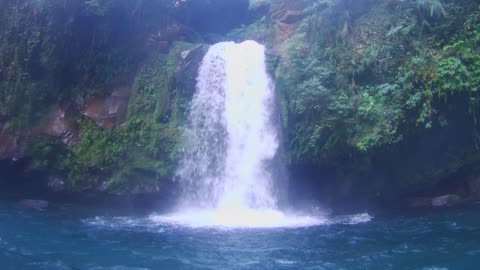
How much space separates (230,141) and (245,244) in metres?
5.02

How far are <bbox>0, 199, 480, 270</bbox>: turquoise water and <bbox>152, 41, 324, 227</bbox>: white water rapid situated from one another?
6.82 ft

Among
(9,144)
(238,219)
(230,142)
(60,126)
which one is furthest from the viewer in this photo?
(60,126)

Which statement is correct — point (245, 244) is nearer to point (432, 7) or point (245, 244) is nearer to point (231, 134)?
point (231, 134)

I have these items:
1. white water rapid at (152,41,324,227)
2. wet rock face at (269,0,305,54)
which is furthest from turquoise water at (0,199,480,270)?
wet rock face at (269,0,305,54)

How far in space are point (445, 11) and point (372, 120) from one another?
380 centimetres

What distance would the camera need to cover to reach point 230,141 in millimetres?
14781

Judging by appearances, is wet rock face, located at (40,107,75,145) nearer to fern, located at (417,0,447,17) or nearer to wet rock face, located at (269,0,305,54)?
wet rock face, located at (269,0,305,54)

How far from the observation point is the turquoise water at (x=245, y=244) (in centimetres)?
890

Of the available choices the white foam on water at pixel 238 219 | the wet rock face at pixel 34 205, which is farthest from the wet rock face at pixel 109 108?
the white foam on water at pixel 238 219

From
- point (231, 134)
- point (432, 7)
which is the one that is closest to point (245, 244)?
point (231, 134)

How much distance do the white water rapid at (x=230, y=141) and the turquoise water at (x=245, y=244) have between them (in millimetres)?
2078

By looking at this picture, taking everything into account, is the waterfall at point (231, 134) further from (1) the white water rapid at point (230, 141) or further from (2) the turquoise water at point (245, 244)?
(2) the turquoise water at point (245, 244)

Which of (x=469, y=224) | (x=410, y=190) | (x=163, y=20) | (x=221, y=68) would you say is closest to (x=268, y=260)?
(x=469, y=224)

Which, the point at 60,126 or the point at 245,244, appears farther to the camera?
the point at 60,126
